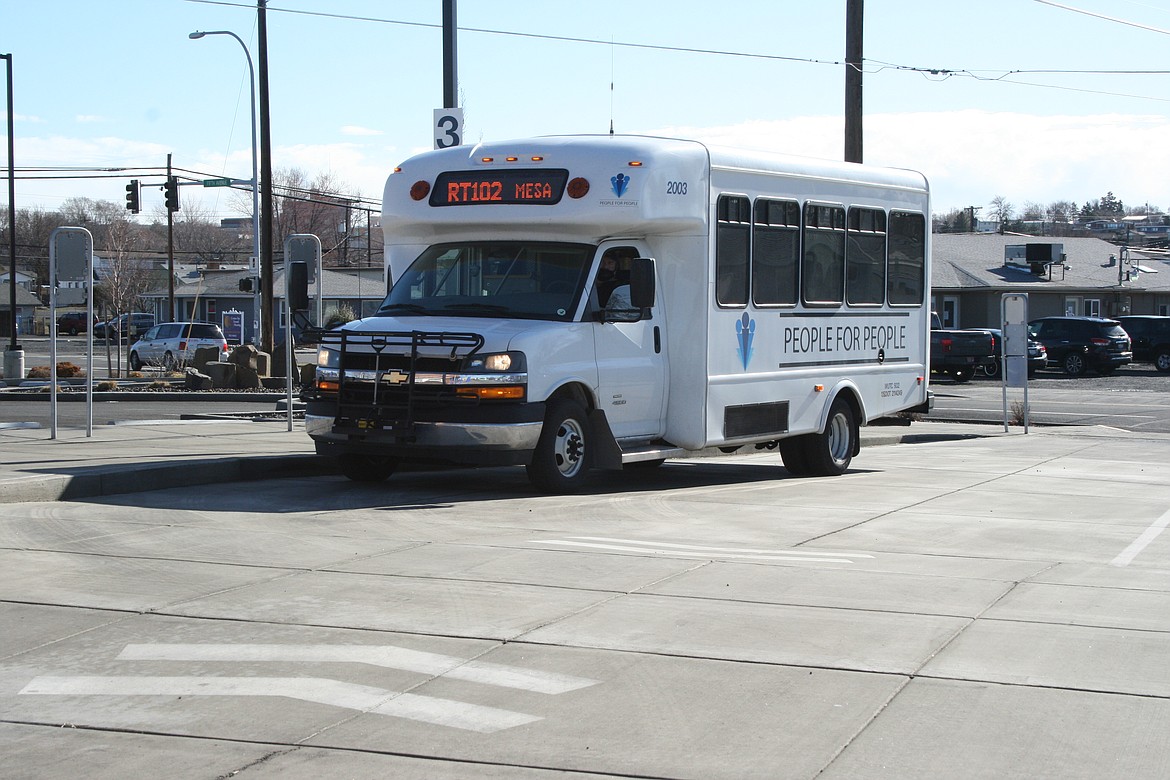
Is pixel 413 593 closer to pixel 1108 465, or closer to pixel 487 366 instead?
pixel 487 366

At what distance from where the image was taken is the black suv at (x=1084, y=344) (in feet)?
146

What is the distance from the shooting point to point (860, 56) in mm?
23984

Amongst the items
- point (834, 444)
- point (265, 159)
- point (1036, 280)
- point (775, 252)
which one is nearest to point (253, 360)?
point (265, 159)

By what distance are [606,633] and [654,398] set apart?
619 cm

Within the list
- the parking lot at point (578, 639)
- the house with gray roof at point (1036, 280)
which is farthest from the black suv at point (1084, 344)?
the parking lot at point (578, 639)

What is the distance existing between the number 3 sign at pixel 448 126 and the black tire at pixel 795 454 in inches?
259

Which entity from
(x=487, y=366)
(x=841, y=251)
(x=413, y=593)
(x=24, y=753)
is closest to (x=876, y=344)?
(x=841, y=251)

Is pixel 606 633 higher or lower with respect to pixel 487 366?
lower

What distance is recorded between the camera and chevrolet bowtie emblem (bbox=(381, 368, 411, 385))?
11625 millimetres

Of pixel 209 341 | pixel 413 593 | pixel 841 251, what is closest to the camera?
pixel 413 593

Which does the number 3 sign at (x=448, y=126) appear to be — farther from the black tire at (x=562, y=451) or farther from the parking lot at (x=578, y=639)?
the parking lot at (x=578, y=639)

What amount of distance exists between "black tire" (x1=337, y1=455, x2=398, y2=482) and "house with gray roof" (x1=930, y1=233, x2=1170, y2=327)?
151 feet

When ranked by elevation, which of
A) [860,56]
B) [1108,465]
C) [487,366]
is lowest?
[1108,465]

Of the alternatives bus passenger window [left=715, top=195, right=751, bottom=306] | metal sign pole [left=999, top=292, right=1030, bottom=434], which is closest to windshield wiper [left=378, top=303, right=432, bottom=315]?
bus passenger window [left=715, top=195, right=751, bottom=306]
